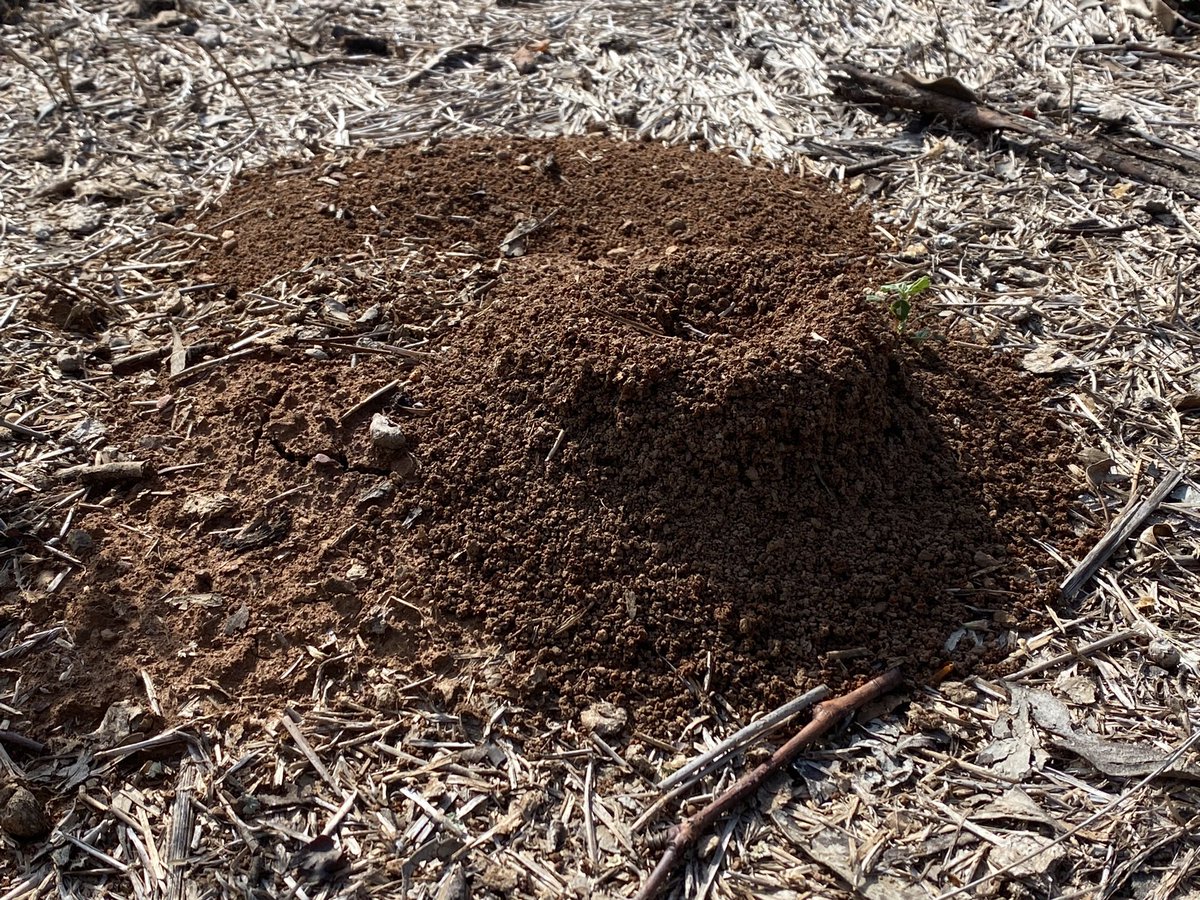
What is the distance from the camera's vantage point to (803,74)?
515 centimetres

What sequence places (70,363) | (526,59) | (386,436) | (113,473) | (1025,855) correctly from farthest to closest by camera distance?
(526,59)
(70,363)
(113,473)
(386,436)
(1025,855)

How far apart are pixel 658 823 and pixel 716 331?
1509mm

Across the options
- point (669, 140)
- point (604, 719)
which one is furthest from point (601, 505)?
point (669, 140)

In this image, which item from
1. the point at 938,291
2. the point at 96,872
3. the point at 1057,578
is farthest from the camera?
the point at 938,291

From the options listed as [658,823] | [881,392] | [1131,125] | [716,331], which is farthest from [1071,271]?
[658,823]

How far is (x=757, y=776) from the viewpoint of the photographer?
246 centimetres

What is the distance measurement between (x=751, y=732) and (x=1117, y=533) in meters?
1.32

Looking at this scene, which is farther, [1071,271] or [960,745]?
[1071,271]

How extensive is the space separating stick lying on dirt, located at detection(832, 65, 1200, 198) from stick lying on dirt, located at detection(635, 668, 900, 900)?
2.79 m

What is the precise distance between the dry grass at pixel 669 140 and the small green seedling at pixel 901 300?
1.49ft

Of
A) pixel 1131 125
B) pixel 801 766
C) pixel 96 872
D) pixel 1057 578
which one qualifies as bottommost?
pixel 96 872

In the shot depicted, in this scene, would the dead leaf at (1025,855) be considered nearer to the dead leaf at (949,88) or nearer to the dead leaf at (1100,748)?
the dead leaf at (1100,748)

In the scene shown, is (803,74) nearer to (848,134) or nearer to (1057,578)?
(848,134)

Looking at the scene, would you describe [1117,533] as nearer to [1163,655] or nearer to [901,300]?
[1163,655]
